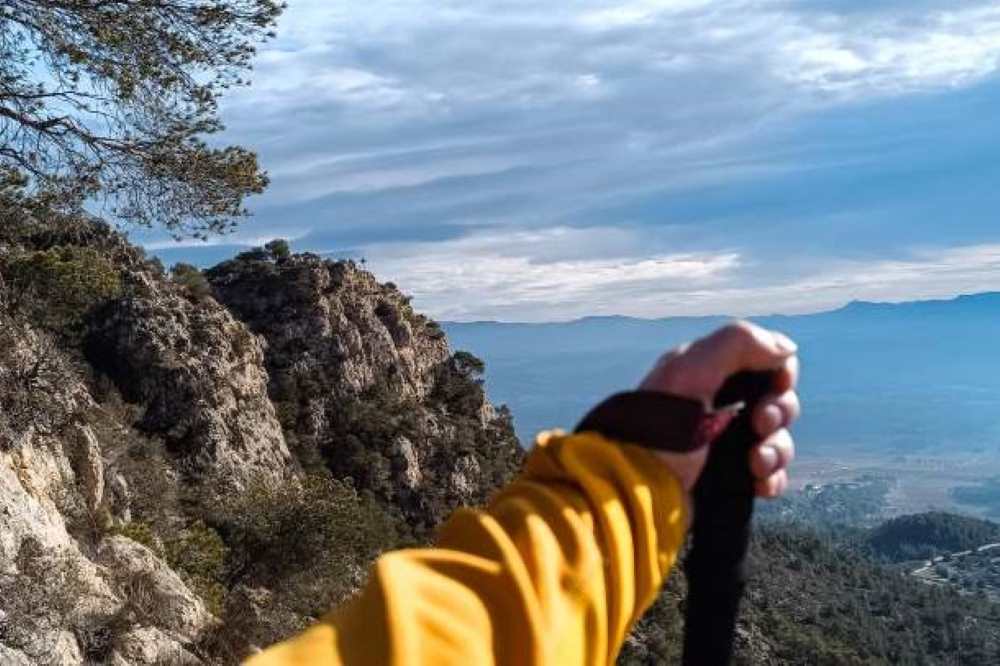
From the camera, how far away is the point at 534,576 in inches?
47.9

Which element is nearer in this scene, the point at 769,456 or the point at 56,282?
the point at 769,456

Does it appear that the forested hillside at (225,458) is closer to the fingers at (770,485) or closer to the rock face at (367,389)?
the rock face at (367,389)

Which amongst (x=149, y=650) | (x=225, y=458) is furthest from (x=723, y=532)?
(x=225, y=458)

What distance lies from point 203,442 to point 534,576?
2933 centimetres

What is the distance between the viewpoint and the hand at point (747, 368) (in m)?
1.38

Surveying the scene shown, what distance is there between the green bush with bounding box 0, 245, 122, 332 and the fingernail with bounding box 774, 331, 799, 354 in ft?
50.7

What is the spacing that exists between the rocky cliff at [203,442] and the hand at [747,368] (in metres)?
8.31

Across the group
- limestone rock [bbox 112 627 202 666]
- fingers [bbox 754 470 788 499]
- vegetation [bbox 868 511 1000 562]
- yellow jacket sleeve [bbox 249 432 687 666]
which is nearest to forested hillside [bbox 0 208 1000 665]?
limestone rock [bbox 112 627 202 666]

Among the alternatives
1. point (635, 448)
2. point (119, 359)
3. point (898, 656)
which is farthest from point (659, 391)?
point (898, 656)

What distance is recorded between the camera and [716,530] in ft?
4.50

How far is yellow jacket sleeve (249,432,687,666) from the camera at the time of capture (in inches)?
44.3

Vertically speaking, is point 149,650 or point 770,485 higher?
point 770,485

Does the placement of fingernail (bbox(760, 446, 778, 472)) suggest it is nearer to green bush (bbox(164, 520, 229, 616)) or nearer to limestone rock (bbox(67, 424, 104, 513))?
limestone rock (bbox(67, 424, 104, 513))

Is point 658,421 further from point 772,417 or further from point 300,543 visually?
point 300,543
